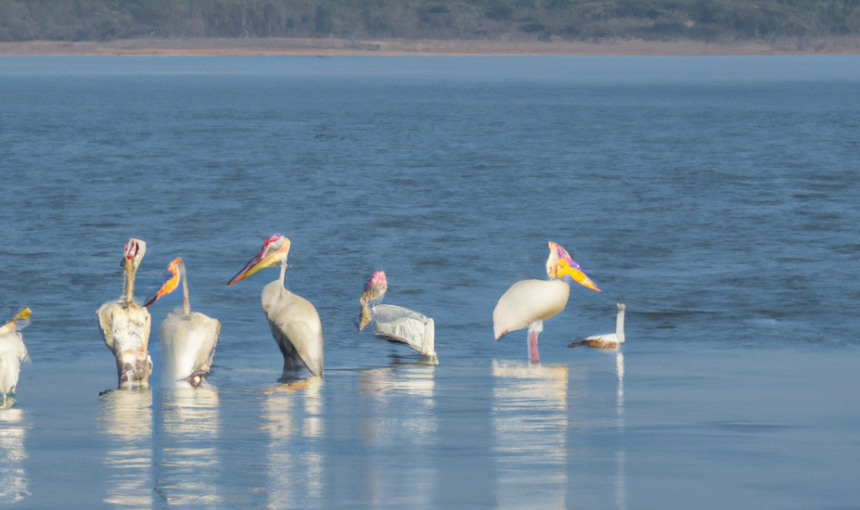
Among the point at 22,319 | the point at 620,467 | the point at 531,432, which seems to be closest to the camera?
the point at 620,467

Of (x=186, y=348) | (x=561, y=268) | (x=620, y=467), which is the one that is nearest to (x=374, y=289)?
(x=561, y=268)

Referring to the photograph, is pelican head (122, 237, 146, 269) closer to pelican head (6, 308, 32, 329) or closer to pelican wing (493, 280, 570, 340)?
pelican head (6, 308, 32, 329)

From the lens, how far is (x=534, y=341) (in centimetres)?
1132

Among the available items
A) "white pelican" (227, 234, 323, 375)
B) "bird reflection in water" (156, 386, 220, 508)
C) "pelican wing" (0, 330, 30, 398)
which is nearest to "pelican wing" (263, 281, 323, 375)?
"white pelican" (227, 234, 323, 375)

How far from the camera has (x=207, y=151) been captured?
44.0m

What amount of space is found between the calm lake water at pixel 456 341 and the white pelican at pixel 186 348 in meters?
0.17

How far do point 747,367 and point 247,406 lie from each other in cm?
415

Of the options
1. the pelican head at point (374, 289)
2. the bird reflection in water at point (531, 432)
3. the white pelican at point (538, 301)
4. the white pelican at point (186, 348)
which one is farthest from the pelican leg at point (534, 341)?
the white pelican at point (186, 348)

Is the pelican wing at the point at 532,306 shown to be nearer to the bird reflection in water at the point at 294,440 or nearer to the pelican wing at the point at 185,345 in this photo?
the bird reflection in water at the point at 294,440

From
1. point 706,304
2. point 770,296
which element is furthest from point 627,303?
point 770,296

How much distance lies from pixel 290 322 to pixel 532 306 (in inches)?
89.5

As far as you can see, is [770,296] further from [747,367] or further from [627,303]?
[747,367]

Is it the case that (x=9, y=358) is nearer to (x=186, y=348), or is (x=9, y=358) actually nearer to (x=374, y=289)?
(x=186, y=348)

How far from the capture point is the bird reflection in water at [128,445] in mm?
7195
